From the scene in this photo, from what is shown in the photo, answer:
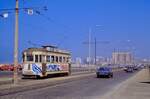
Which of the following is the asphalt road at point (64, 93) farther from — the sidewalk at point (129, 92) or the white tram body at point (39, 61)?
the white tram body at point (39, 61)

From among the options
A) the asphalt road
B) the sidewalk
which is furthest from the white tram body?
the sidewalk

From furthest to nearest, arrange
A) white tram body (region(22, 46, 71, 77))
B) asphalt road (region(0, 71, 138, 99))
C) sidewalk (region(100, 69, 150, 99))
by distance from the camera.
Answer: white tram body (region(22, 46, 71, 77))
sidewalk (region(100, 69, 150, 99))
asphalt road (region(0, 71, 138, 99))

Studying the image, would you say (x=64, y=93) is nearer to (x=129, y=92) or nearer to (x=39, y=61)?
(x=129, y=92)

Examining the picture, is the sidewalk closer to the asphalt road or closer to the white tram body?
the asphalt road

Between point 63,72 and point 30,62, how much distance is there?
891cm

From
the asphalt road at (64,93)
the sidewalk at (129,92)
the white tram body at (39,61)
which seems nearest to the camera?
the asphalt road at (64,93)

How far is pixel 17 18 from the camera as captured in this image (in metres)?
32.5

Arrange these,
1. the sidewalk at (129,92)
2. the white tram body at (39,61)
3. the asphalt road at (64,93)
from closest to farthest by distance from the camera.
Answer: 1. the asphalt road at (64,93)
2. the sidewalk at (129,92)
3. the white tram body at (39,61)

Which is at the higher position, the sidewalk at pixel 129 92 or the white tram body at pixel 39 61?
the white tram body at pixel 39 61

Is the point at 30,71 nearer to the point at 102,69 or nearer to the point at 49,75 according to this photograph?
the point at 49,75

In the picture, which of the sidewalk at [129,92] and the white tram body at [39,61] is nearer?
the sidewalk at [129,92]

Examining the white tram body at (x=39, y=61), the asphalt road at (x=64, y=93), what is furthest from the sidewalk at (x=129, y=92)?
the white tram body at (x=39, y=61)

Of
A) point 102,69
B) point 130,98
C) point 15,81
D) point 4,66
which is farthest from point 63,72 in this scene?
point 4,66

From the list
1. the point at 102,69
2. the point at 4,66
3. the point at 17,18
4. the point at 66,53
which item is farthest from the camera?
the point at 4,66
